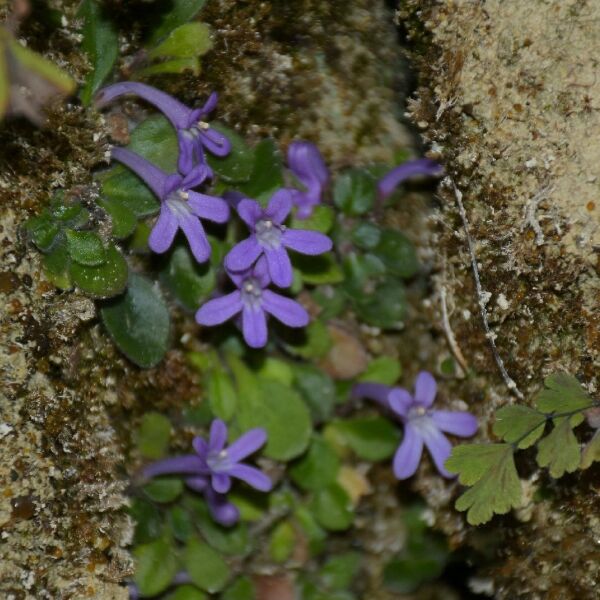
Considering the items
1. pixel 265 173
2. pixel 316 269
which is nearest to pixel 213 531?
pixel 316 269

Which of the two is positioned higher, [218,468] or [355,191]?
[355,191]

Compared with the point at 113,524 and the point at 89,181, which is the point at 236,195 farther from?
the point at 113,524

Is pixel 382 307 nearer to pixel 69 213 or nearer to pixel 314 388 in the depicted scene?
pixel 314 388

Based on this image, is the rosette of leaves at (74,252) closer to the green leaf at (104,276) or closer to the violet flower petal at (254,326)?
the green leaf at (104,276)

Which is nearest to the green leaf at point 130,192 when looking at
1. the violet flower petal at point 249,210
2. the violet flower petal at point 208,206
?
the violet flower petal at point 208,206

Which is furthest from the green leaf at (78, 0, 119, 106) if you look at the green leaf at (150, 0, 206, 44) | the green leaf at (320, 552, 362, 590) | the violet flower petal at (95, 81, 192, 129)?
the green leaf at (320, 552, 362, 590)

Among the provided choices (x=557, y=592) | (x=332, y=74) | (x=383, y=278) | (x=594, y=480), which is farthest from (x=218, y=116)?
(x=557, y=592)
